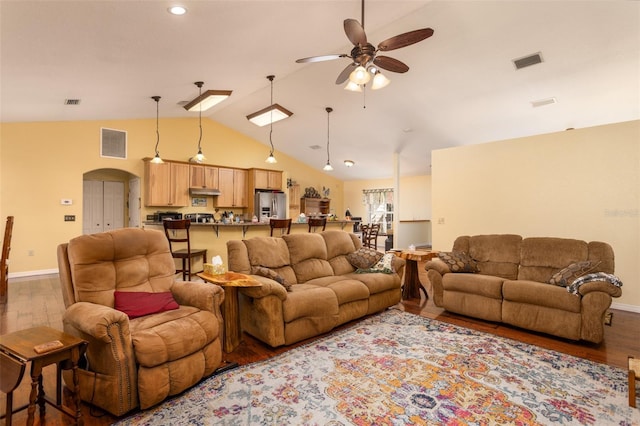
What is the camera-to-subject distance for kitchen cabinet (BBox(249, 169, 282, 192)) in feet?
29.3

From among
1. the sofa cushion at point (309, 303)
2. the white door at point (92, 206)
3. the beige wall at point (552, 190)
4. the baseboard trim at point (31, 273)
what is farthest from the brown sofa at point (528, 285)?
the white door at point (92, 206)

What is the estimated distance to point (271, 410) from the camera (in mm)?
2074

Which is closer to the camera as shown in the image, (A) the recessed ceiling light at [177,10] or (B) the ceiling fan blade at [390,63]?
(A) the recessed ceiling light at [177,10]

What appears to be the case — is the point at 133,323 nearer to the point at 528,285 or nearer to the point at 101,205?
the point at 528,285

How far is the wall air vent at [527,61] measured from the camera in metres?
4.23

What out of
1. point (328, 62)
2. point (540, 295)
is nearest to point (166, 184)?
point (328, 62)

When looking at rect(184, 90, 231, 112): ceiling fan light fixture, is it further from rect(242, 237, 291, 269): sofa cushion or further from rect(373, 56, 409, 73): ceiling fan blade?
rect(373, 56, 409, 73): ceiling fan blade

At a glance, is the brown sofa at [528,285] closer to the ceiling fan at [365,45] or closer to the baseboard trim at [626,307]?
the baseboard trim at [626,307]

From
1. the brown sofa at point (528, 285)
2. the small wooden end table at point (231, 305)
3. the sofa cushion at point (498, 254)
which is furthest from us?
the sofa cushion at point (498, 254)

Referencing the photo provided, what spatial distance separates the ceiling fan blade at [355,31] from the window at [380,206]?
8.62 m

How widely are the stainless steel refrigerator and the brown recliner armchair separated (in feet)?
19.4

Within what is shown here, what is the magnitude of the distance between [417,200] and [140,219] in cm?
804

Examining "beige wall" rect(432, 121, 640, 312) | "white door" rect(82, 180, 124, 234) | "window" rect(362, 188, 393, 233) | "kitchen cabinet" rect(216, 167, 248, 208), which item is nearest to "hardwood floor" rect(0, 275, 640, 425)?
"beige wall" rect(432, 121, 640, 312)

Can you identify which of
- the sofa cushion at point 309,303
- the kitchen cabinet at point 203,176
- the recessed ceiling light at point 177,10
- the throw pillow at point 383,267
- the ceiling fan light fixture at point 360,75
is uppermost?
the recessed ceiling light at point 177,10
